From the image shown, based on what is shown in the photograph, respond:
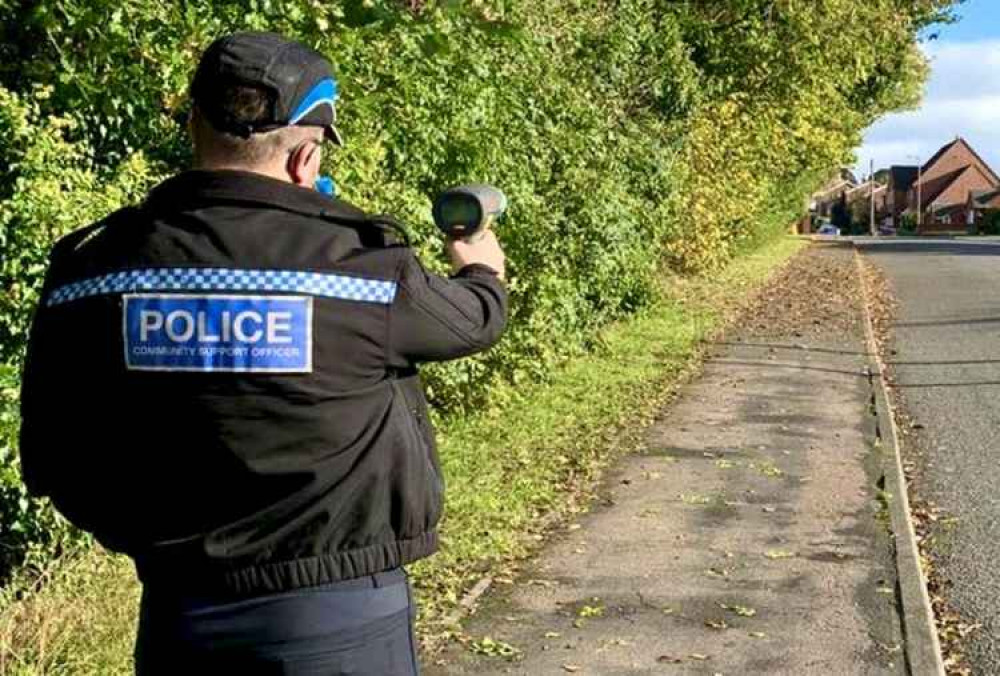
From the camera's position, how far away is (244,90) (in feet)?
7.03

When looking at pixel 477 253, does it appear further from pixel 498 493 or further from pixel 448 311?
pixel 498 493

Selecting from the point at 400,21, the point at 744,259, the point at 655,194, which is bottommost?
the point at 744,259

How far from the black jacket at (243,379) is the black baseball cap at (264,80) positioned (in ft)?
0.32

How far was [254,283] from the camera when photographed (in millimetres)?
2115

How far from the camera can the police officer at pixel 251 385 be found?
2119mm

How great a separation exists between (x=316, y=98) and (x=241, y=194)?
23 centimetres

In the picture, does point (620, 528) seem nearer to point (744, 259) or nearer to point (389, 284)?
point (389, 284)

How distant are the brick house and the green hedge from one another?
315ft

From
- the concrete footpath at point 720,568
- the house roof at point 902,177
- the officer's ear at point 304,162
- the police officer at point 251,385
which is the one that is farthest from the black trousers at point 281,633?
the house roof at point 902,177

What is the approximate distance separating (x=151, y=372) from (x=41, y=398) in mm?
261

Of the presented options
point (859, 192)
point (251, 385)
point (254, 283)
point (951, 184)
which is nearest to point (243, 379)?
point (251, 385)

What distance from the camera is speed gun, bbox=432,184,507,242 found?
2406 millimetres

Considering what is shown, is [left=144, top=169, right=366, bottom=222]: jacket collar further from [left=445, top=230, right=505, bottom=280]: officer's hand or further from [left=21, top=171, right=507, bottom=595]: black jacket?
[left=445, top=230, right=505, bottom=280]: officer's hand

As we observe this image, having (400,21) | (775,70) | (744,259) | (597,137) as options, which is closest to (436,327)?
(400,21)
